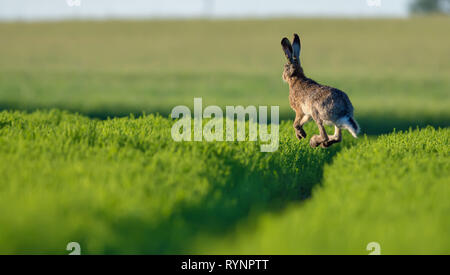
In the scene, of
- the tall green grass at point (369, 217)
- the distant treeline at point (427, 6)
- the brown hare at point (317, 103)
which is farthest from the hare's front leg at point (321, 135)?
the distant treeline at point (427, 6)

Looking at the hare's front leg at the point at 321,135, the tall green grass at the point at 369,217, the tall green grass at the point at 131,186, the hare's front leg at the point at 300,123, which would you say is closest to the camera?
the tall green grass at the point at 369,217

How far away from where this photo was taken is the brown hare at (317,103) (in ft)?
22.2

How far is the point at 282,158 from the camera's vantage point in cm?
843

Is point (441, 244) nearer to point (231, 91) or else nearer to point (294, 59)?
point (294, 59)

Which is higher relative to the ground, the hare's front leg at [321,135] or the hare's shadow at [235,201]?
the hare's front leg at [321,135]

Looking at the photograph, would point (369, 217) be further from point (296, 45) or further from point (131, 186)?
point (296, 45)

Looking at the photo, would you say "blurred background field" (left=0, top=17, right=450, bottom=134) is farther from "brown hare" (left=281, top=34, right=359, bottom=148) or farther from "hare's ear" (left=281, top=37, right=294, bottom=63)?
"hare's ear" (left=281, top=37, right=294, bottom=63)

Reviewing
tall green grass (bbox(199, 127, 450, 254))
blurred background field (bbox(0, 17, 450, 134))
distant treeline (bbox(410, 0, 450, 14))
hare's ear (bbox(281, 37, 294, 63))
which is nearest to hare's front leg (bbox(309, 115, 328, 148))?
tall green grass (bbox(199, 127, 450, 254))

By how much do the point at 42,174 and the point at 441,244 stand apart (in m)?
4.56

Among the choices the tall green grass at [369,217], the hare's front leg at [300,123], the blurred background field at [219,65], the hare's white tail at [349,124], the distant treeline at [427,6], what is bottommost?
the tall green grass at [369,217]

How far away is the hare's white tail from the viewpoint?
6652mm

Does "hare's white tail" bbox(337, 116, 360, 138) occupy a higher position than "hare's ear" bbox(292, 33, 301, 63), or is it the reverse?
"hare's ear" bbox(292, 33, 301, 63)

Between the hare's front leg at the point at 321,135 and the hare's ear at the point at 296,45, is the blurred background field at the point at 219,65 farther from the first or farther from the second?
the hare's ear at the point at 296,45

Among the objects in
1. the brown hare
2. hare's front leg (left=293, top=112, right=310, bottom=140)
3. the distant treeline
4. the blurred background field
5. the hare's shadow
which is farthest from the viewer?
the distant treeline
